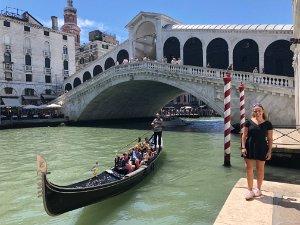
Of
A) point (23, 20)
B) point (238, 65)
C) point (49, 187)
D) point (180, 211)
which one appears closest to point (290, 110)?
point (238, 65)

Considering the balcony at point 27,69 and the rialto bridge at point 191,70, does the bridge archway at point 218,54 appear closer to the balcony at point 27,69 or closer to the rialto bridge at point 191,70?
the rialto bridge at point 191,70

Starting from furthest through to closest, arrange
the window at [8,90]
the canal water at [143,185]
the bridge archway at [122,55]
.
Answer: the window at [8,90]
the bridge archway at [122,55]
the canal water at [143,185]

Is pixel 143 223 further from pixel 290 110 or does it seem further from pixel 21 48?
pixel 21 48

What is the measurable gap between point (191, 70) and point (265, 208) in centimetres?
1269

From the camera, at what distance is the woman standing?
3432 millimetres

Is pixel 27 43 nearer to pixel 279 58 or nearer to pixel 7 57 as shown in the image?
pixel 7 57

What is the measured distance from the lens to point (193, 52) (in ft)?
61.1

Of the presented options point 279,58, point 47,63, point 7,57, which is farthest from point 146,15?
point 7,57

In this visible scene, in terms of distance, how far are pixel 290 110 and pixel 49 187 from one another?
1028 centimetres

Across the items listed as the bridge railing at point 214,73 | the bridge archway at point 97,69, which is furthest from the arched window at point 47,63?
the bridge railing at point 214,73

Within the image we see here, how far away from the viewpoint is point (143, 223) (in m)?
4.38

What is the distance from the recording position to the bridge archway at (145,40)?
71.6 ft

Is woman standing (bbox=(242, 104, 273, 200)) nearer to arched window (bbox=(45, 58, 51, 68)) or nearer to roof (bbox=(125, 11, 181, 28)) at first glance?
roof (bbox=(125, 11, 181, 28))

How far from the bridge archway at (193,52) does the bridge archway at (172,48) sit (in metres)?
0.55
